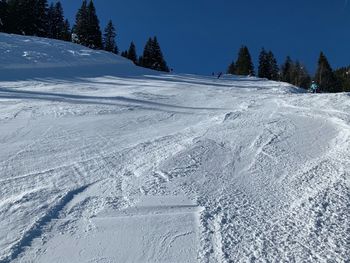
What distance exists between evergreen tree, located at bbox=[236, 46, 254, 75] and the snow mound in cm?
2867

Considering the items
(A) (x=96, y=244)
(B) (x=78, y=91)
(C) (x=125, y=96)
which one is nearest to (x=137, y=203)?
(A) (x=96, y=244)

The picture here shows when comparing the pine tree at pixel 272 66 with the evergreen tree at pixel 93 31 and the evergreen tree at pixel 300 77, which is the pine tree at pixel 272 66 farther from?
the evergreen tree at pixel 93 31

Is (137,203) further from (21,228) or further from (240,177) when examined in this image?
(240,177)

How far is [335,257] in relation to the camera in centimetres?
334

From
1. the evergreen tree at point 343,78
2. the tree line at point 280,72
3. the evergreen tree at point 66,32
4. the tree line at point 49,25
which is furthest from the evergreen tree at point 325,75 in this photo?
the evergreen tree at point 66,32

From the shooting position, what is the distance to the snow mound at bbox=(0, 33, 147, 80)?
20.4m

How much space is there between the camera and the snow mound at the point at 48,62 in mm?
20422

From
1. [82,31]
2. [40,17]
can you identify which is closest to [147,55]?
→ [82,31]

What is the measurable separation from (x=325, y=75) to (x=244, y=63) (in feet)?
38.6

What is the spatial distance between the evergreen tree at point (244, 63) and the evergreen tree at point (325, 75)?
32.6 ft

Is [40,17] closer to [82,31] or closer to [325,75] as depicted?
[82,31]

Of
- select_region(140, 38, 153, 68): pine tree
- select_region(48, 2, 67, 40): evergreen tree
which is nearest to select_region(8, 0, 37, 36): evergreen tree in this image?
select_region(48, 2, 67, 40): evergreen tree

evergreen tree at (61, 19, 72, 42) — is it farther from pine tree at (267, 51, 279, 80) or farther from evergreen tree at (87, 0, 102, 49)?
pine tree at (267, 51, 279, 80)

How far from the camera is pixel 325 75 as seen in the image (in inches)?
2254
